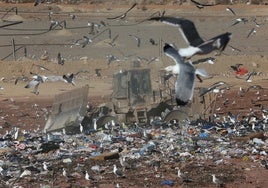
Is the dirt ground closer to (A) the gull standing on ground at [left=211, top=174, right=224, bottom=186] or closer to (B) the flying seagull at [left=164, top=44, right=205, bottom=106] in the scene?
(A) the gull standing on ground at [left=211, top=174, right=224, bottom=186]

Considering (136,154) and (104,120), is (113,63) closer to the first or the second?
(104,120)

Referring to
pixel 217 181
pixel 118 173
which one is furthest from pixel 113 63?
pixel 217 181

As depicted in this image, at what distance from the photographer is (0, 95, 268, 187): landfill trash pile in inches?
502

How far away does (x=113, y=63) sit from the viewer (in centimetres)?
Answer: 3048

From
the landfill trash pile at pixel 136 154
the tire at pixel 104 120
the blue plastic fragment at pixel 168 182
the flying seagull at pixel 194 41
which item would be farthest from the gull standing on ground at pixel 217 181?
the tire at pixel 104 120

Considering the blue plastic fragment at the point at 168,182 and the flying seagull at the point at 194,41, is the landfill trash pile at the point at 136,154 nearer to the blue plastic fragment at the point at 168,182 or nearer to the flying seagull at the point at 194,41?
the blue plastic fragment at the point at 168,182

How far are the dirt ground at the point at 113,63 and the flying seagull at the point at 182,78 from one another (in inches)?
134

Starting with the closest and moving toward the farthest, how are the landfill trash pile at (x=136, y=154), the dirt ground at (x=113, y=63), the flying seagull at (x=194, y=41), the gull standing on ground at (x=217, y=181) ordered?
1. the flying seagull at (x=194, y=41)
2. the gull standing on ground at (x=217, y=181)
3. the landfill trash pile at (x=136, y=154)
4. the dirt ground at (x=113, y=63)

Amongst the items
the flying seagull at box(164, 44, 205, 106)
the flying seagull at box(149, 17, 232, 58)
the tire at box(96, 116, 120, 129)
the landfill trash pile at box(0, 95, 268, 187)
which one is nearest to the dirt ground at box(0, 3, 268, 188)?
the landfill trash pile at box(0, 95, 268, 187)

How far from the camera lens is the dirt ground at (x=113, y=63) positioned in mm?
13703

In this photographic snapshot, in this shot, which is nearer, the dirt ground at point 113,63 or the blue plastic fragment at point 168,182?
the blue plastic fragment at point 168,182

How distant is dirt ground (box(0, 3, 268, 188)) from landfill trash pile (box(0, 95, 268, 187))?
0.09 metres

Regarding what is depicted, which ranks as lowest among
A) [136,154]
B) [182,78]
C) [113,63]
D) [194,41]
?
[113,63]

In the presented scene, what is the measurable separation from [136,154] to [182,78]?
515cm
